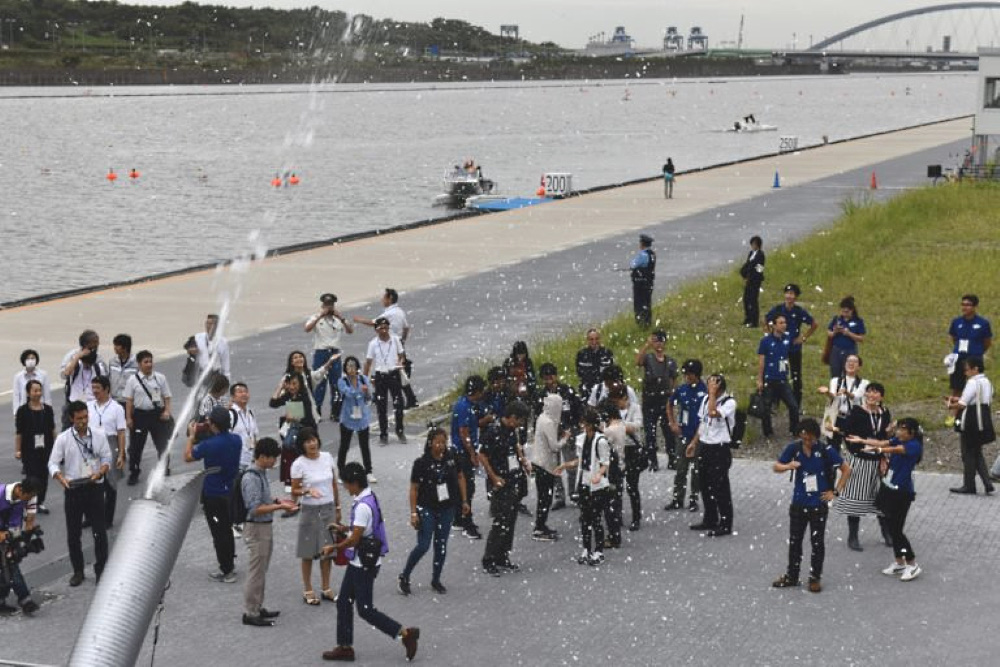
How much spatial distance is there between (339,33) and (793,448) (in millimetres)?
6149

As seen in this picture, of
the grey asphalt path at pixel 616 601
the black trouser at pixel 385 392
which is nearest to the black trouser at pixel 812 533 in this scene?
the grey asphalt path at pixel 616 601

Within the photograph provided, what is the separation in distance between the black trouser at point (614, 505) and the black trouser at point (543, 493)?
0.63 meters

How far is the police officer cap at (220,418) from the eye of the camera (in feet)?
41.7

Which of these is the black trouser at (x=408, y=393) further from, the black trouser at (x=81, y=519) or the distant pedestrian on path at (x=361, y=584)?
the distant pedestrian on path at (x=361, y=584)

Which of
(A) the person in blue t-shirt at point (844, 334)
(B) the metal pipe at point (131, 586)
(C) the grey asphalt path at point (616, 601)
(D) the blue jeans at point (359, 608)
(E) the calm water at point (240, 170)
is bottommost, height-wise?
(E) the calm water at point (240, 170)

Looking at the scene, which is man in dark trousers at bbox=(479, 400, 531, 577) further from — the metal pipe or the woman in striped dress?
the metal pipe

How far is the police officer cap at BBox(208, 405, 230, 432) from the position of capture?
1271cm

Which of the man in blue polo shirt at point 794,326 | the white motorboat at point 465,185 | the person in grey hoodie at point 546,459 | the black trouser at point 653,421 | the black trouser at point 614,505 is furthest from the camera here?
the white motorboat at point 465,185

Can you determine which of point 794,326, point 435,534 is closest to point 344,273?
point 794,326

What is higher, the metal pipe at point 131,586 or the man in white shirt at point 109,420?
the metal pipe at point 131,586

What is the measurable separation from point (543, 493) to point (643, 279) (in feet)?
37.0

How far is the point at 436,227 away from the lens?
45.7 m

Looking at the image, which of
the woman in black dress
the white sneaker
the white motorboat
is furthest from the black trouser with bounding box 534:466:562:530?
the white motorboat

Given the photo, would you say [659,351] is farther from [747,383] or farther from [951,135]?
[951,135]
